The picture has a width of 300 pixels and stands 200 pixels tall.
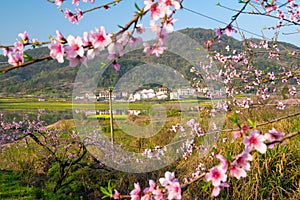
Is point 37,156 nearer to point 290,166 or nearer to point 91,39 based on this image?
point 290,166

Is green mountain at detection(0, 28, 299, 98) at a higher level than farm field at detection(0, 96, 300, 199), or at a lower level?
higher

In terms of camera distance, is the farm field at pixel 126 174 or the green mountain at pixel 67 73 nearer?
the farm field at pixel 126 174

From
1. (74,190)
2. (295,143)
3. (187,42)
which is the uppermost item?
(187,42)

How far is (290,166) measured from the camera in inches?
146

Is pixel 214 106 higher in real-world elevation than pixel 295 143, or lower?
higher

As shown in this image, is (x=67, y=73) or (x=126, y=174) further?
(x=67, y=73)

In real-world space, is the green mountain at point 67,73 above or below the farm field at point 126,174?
above

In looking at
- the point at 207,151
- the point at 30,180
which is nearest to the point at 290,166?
the point at 207,151

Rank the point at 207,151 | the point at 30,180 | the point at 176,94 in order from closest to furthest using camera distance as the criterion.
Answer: the point at 30,180, the point at 207,151, the point at 176,94

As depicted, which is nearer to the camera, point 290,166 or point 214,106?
point 290,166

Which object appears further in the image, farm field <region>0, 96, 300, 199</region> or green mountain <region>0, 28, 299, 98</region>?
green mountain <region>0, 28, 299, 98</region>

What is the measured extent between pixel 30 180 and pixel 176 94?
11.9ft

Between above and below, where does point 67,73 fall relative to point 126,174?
above

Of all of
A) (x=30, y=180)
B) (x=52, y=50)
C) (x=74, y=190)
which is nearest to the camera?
(x=52, y=50)
